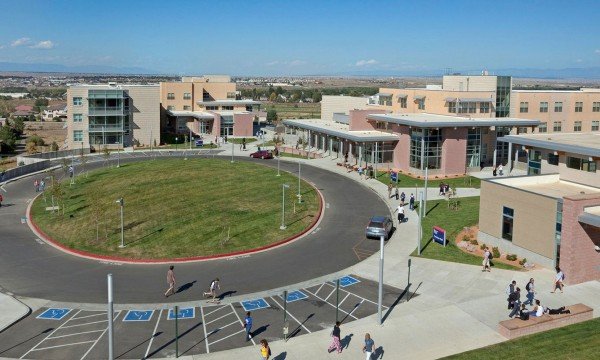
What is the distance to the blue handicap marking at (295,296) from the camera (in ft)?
93.3

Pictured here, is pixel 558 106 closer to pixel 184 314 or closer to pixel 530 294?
pixel 530 294

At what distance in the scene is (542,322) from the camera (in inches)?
969

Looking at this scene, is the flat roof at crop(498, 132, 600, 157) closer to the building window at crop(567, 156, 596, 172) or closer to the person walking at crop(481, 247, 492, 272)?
the building window at crop(567, 156, 596, 172)

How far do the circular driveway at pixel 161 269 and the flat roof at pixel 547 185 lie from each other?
34.1 feet

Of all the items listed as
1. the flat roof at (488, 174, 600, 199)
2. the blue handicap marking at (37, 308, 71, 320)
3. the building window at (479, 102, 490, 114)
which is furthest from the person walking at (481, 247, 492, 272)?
the building window at (479, 102, 490, 114)

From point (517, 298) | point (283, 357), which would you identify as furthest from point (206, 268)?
point (517, 298)

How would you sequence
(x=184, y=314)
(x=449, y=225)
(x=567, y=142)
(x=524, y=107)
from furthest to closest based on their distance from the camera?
(x=524, y=107)
(x=449, y=225)
(x=567, y=142)
(x=184, y=314)

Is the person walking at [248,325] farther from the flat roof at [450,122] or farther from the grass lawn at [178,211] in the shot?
the flat roof at [450,122]

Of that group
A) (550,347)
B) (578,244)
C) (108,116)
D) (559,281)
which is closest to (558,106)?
(578,244)

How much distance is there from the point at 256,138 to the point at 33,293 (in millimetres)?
72614

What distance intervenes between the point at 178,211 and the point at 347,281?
20393mm

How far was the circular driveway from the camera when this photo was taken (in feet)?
97.4

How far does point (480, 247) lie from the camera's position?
36.3m

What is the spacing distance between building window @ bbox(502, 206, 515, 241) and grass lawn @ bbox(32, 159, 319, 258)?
45.9 ft
